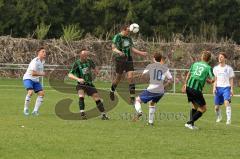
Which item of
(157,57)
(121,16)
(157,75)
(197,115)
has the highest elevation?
(121,16)

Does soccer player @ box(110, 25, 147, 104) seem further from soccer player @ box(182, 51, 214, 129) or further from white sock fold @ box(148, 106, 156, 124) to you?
soccer player @ box(182, 51, 214, 129)

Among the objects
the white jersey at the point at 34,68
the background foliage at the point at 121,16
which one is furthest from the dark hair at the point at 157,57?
the background foliage at the point at 121,16

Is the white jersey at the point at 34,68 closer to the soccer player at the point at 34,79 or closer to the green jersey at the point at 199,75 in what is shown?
the soccer player at the point at 34,79

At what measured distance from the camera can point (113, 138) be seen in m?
13.0

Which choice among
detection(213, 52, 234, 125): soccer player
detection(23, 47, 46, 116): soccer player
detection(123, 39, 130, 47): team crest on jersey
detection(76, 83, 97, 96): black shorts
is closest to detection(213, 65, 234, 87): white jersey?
detection(213, 52, 234, 125): soccer player

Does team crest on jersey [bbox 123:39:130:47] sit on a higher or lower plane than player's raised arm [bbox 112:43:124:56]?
higher

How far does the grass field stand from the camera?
11.0 metres

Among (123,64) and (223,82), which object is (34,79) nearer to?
(123,64)

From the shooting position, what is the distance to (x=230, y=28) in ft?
200

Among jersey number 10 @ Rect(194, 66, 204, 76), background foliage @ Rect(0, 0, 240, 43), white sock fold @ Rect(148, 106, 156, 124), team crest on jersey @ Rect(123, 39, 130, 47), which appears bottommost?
white sock fold @ Rect(148, 106, 156, 124)

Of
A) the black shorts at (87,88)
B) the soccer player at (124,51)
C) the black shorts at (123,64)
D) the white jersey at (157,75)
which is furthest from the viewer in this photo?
the black shorts at (123,64)

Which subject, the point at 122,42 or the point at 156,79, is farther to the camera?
the point at 122,42

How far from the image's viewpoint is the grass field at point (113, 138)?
11.0 meters

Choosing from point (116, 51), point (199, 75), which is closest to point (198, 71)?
point (199, 75)
